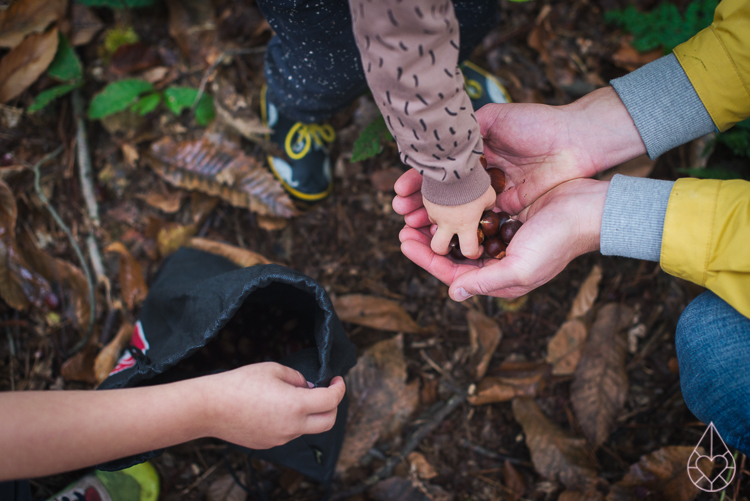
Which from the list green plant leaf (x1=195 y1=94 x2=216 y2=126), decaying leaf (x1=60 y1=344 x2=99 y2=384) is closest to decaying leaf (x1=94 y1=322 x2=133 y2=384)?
decaying leaf (x1=60 y1=344 x2=99 y2=384)

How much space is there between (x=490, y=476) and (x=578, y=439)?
1.47 ft

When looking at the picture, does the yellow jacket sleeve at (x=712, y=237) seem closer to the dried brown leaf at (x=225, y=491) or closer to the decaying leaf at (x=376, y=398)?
the decaying leaf at (x=376, y=398)

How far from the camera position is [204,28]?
2.60 meters

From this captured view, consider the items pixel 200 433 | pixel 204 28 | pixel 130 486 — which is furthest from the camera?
pixel 204 28

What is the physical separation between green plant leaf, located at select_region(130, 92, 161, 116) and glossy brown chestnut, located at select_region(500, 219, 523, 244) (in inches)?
80.0

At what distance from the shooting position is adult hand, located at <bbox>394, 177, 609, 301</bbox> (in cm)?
151

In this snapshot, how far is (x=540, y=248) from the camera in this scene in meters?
1.52

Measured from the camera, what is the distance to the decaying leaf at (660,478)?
70.6 inches

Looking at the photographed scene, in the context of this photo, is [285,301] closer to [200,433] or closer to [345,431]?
[200,433]

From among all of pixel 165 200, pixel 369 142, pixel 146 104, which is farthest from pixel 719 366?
pixel 146 104

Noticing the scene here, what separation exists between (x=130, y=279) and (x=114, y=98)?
1.02m

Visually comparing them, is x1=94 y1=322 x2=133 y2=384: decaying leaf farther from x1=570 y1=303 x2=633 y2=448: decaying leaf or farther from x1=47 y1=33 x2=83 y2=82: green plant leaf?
x1=570 y1=303 x2=633 y2=448: decaying leaf

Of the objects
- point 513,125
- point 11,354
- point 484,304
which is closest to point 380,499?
point 484,304

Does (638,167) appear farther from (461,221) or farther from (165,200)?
(165,200)
